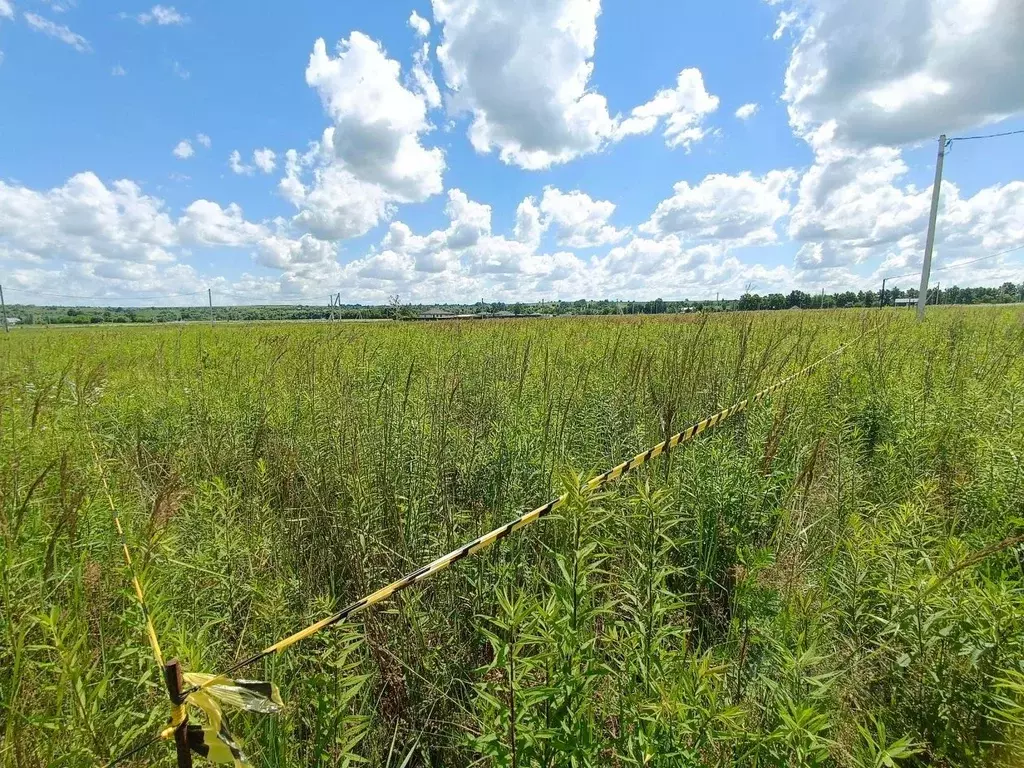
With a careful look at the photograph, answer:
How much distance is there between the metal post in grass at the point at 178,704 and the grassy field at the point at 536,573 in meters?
0.44

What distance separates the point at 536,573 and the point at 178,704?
4.04 feet

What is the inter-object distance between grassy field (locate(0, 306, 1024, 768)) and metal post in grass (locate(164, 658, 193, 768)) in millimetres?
444

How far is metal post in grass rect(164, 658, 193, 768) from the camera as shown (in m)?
Answer: 0.77

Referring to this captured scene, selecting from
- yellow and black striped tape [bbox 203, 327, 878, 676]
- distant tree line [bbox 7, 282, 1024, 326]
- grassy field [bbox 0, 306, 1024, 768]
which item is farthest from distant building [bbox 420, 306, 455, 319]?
yellow and black striped tape [bbox 203, 327, 878, 676]

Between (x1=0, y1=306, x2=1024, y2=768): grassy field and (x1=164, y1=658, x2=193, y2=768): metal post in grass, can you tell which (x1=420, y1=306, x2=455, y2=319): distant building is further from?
(x1=164, y1=658, x2=193, y2=768): metal post in grass

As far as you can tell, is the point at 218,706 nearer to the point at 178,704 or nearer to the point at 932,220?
the point at 178,704

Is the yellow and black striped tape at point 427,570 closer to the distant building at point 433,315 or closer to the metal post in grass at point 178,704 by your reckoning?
the metal post in grass at point 178,704

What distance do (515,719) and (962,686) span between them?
4.65ft

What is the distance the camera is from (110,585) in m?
1.83

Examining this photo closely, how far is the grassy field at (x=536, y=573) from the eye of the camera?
1.20 metres

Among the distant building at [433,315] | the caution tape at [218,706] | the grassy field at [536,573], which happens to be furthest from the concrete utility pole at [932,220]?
the caution tape at [218,706]

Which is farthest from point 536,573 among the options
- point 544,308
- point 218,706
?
point 544,308

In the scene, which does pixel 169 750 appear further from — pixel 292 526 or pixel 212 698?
pixel 292 526

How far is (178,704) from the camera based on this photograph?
0.79m
